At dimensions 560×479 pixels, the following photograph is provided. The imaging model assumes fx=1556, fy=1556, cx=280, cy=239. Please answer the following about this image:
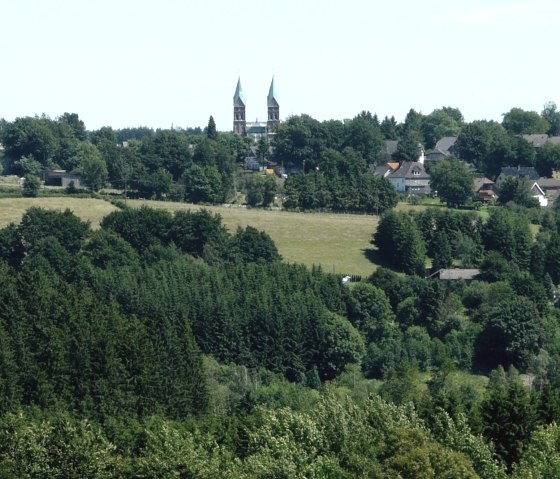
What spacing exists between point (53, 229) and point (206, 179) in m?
25.4

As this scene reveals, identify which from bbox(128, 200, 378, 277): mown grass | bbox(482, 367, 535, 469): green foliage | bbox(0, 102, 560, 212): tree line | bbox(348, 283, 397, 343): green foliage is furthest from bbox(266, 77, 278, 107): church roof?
bbox(482, 367, 535, 469): green foliage

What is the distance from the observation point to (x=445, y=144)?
147 meters

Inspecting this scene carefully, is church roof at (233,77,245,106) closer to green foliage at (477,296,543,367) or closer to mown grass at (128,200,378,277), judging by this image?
mown grass at (128,200,378,277)

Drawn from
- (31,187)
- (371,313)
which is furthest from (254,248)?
(31,187)

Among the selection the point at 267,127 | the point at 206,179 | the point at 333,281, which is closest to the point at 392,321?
the point at 333,281

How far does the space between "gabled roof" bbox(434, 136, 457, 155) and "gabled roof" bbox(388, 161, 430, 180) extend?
50.6 ft

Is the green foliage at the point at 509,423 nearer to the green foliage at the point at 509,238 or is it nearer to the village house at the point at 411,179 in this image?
the green foliage at the point at 509,238

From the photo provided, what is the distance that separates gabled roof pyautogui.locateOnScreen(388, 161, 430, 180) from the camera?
125250 mm

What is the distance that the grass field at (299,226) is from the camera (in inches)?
3568

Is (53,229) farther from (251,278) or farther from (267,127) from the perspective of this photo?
(267,127)

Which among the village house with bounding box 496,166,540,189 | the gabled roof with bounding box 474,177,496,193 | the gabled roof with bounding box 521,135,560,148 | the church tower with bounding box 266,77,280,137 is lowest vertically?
the gabled roof with bounding box 474,177,496,193

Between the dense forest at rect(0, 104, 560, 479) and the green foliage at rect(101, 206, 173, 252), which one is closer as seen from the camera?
the dense forest at rect(0, 104, 560, 479)

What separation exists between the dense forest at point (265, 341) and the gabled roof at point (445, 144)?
2607 cm

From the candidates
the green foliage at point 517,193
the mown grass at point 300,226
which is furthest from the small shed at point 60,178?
the green foliage at point 517,193
